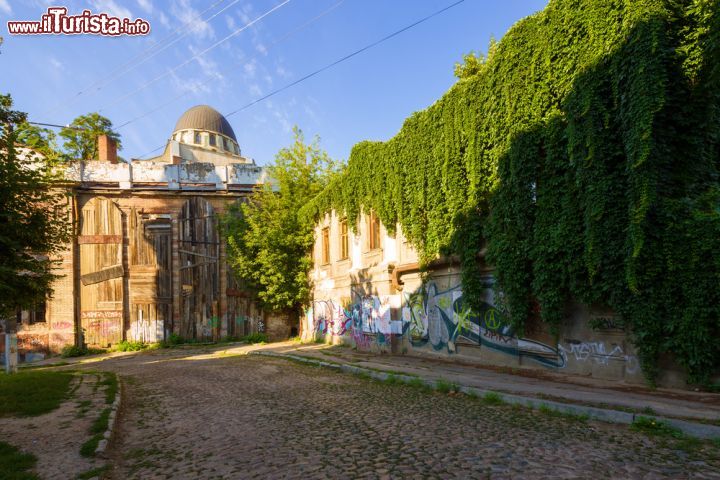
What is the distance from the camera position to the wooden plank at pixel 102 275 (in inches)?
894

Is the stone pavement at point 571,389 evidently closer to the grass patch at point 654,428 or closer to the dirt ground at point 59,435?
the grass patch at point 654,428

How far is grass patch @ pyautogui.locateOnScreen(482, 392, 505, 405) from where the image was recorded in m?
7.80

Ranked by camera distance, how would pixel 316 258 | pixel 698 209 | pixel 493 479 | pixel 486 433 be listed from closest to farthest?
pixel 493 479 < pixel 486 433 < pixel 698 209 < pixel 316 258

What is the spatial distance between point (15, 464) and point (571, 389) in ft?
26.6

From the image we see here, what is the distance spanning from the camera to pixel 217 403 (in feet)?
27.8

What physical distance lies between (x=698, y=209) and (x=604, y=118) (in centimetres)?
226

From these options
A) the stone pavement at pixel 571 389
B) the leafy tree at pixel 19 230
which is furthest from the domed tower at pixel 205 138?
the stone pavement at pixel 571 389

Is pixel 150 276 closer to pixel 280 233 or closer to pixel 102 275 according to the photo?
pixel 102 275

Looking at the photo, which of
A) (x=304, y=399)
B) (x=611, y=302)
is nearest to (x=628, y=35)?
(x=611, y=302)

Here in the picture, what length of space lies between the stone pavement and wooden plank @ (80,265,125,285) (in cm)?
1514

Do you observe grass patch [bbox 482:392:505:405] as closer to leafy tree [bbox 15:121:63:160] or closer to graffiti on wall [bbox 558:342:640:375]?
graffiti on wall [bbox 558:342:640:375]

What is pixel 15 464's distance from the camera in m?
4.95

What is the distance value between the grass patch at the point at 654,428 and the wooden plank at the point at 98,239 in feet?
75.9

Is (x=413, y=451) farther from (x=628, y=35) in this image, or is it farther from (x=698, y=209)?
(x=628, y=35)
